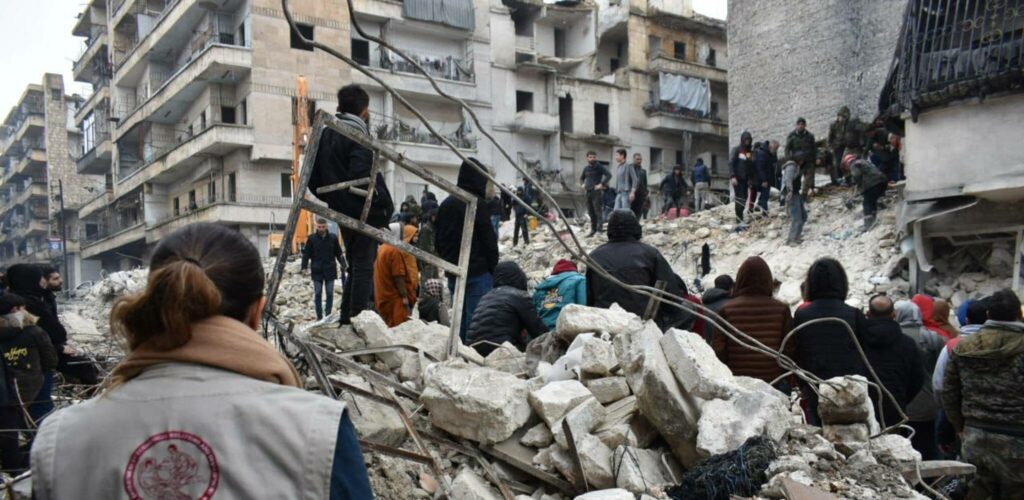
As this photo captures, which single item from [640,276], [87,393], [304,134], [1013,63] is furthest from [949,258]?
[304,134]

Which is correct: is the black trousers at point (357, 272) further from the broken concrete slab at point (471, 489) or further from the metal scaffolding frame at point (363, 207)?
the broken concrete slab at point (471, 489)

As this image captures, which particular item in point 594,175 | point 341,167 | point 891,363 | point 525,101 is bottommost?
point 891,363

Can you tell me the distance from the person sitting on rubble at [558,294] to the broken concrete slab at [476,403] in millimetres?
1794

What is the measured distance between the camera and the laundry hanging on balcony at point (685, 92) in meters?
33.6

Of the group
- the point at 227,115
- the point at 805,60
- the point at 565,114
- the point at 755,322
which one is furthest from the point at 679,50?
the point at 755,322

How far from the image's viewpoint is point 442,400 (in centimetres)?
330

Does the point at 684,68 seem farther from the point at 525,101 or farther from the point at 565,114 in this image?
the point at 525,101

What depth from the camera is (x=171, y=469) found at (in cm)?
133

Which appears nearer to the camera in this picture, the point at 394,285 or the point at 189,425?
the point at 189,425

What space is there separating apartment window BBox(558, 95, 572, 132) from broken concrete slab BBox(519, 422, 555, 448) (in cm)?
3097

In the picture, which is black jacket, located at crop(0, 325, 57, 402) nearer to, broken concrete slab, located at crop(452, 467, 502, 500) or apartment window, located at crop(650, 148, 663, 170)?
broken concrete slab, located at crop(452, 467, 502, 500)

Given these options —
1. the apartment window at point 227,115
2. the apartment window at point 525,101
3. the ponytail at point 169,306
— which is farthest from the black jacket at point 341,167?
the apartment window at point 525,101

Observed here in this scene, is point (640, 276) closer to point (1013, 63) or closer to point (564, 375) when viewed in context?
point (564, 375)

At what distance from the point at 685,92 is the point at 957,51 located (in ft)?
83.4
